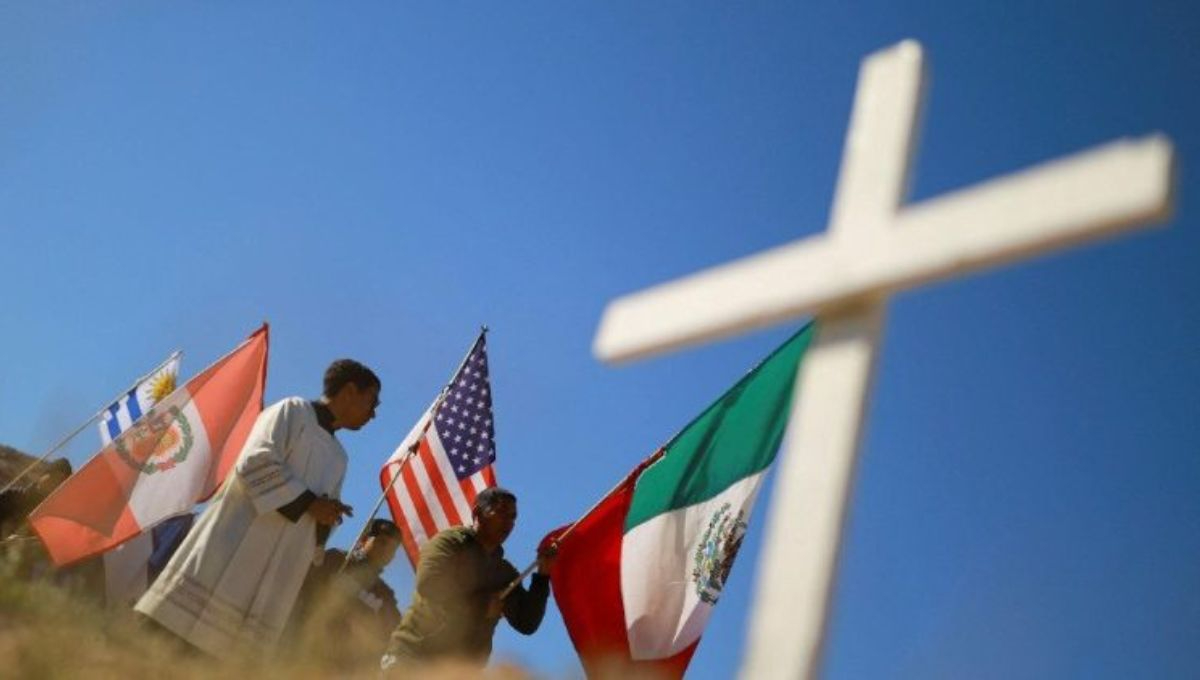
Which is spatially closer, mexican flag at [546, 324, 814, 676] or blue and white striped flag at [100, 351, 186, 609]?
mexican flag at [546, 324, 814, 676]

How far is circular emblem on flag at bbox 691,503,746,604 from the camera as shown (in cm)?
634

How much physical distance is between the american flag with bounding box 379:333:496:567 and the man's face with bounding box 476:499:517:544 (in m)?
2.32

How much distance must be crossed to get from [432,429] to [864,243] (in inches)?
257

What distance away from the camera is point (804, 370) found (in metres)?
2.20

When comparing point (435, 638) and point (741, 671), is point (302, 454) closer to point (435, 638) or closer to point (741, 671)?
point (435, 638)

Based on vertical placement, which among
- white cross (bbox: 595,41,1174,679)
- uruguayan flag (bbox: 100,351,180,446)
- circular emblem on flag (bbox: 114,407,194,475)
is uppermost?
uruguayan flag (bbox: 100,351,180,446)

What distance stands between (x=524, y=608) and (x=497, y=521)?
533mm

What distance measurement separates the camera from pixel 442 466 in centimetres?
833

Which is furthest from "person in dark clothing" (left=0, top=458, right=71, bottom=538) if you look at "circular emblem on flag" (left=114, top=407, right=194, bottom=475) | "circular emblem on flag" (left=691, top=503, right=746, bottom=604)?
"circular emblem on flag" (left=691, top=503, right=746, bottom=604)

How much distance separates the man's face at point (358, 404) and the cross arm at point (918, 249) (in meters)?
3.29

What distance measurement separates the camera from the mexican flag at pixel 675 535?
6219 millimetres

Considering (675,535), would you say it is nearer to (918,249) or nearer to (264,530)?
(264,530)

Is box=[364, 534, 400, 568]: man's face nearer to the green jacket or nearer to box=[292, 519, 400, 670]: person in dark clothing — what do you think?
box=[292, 519, 400, 670]: person in dark clothing

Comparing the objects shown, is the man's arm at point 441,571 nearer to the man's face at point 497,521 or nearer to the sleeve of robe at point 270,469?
the man's face at point 497,521
